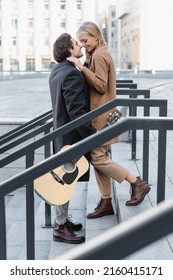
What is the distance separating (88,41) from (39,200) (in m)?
2.70

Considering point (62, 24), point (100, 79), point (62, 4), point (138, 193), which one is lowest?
point (138, 193)

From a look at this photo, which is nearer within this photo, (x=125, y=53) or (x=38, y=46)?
(x=38, y=46)

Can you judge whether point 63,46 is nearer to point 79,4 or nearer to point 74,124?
point 74,124

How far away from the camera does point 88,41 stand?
3.37 meters

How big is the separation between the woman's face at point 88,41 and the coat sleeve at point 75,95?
0.27 meters

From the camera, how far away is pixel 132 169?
4.90 metres

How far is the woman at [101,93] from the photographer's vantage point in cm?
335

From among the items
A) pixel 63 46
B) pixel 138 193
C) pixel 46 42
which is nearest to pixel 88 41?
pixel 63 46

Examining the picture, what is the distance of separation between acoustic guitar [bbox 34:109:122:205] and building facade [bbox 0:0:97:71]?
49.7 m

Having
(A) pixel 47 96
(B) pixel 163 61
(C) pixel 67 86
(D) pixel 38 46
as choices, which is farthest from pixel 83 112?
(B) pixel 163 61

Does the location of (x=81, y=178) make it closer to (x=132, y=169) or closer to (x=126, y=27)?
(x=132, y=169)

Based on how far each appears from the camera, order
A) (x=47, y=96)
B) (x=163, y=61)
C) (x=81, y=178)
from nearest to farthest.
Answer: (x=81, y=178), (x=47, y=96), (x=163, y=61)

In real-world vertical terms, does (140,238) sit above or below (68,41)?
below

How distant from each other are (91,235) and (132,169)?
1.65 meters
